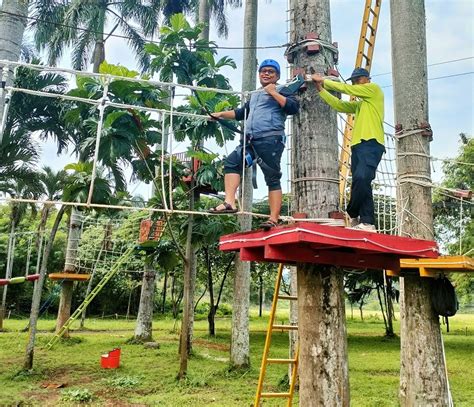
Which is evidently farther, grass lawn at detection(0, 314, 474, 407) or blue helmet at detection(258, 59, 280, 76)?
grass lawn at detection(0, 314, 474, 407)

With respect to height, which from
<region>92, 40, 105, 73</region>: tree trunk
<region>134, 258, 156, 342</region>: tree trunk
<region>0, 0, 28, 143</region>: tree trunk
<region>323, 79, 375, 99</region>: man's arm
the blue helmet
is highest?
<region>92, 40, 105, 73</region>: tree trunk

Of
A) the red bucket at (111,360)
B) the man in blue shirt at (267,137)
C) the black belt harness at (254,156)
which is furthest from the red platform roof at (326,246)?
the red bucket at (111,360)

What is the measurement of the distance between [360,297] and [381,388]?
33.9 ft

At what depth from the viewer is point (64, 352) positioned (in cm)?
959

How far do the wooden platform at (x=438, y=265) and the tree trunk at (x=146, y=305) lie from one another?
738 cm

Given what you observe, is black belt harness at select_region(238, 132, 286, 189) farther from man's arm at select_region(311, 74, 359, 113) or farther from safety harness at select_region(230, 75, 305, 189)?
man's arm at select_region(311, 74, 359, 113)

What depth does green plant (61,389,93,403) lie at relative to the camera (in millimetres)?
5746

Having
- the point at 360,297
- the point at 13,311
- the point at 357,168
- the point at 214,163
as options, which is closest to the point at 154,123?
the point at 214,163

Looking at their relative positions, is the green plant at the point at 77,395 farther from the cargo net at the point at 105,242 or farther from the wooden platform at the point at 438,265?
the wooden platform at the point at 438,265

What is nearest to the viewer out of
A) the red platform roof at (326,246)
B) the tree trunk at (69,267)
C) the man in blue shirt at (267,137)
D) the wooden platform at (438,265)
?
the red platform roof at (326,246)

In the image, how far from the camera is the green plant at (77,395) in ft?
18.9

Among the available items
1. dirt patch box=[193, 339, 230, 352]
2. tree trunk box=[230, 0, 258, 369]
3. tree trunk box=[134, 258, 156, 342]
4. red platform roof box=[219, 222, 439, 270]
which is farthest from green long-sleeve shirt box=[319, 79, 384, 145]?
dirt patch box=[193, 339, 230, 352]

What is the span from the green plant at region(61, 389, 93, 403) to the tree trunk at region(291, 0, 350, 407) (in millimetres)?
4286

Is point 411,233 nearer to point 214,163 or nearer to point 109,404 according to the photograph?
point 214,163
